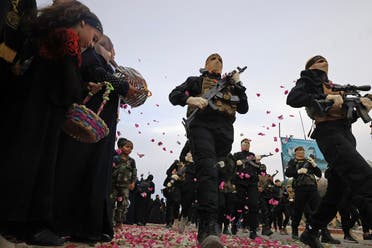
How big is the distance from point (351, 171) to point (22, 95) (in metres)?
3.26

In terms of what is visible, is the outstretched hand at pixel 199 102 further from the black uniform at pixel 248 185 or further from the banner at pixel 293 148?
the banner at pixel 293 148

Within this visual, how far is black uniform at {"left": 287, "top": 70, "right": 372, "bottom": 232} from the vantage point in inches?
133

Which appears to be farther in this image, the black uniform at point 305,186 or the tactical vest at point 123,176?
the black uniform at point 305,186

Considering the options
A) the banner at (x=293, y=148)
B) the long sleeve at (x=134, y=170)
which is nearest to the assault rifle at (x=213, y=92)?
the long sleeve at (x=134, y=170)

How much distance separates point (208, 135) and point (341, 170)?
152cm

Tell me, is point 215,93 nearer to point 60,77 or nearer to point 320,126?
point 320,126

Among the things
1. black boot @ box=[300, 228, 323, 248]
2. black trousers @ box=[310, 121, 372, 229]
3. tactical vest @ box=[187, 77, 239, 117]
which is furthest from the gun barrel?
black boot @ box=[300, 228, 323, 248]

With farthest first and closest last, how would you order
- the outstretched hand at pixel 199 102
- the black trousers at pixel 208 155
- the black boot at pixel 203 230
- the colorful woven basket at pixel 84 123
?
the outstretched hand at pixel 199 102 → the black trousers at pixel 208 155 → the black boot at pixel 203 230 → the colorful woven basket at pixel 84 123

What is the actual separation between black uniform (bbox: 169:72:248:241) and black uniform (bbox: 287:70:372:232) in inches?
31.4

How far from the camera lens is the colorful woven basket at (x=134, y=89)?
3.86 meters

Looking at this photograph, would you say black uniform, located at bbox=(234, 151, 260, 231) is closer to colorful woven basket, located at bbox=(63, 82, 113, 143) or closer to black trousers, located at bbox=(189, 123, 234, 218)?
black trousers, located at bbox=(189, 123, 234, 218)

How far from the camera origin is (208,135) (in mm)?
3953

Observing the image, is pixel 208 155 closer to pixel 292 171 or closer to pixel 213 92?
pixel 213 92

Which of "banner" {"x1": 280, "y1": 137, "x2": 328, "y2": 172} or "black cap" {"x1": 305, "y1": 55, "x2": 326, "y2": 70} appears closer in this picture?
"black cap" {"x1": 305, "y1": 55, "x2": 326, "y2": 70}
